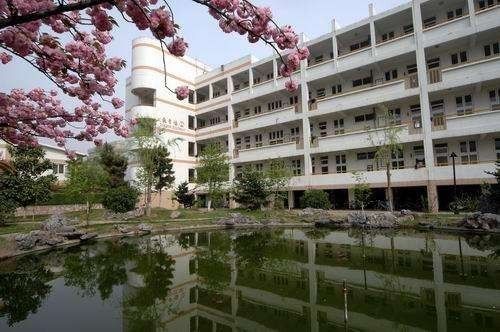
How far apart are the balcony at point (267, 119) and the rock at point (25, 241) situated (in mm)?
24196

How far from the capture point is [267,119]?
36875 millimetres

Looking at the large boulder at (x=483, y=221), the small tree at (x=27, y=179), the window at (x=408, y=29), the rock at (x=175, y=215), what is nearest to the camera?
the large boulder at (x=483, y=221)

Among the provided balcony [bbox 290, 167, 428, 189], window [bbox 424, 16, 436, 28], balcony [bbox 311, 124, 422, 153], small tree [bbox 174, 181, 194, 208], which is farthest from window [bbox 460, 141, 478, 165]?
small tree [bbox 174, 181, 194, 208]

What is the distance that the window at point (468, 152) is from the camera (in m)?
25.6

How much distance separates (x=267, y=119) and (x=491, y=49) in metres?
19.8

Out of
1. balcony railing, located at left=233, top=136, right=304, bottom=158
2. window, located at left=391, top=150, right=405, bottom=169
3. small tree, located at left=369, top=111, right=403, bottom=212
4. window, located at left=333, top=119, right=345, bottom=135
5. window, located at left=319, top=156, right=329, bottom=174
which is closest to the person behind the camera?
small tree, located at left=369, top=111, right=403, bottom=212

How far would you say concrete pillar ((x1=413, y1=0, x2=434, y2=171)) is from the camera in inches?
1017

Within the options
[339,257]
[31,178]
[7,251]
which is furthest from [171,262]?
[31,178]

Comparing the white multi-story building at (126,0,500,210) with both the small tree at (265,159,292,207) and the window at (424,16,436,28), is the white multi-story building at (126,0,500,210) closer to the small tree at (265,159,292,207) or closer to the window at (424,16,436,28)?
the window at (424,16,436,28)

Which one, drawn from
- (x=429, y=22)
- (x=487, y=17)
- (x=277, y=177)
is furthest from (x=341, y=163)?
(x=487, y=17)

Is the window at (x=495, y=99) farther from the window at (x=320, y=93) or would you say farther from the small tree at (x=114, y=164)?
the small tree at (x=114, y=164)

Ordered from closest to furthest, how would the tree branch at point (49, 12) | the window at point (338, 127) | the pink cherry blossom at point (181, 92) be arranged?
1. the tree branch at point (49, 12)
2. the pink cherry blossom at point (181, 92)
3. the window at point (338, 127)

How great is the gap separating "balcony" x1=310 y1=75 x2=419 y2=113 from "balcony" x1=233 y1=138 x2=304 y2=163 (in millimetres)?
4242

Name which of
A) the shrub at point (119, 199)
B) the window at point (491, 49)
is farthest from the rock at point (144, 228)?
the window at point (491, 49)
